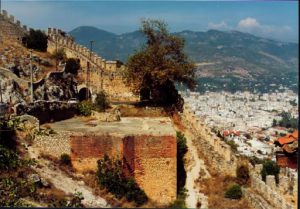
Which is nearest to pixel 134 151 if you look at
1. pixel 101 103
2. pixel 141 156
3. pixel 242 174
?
pixel 141 156

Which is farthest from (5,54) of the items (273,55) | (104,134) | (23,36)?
(273,55)

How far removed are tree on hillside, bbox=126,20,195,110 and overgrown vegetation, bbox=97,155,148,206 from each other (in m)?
4.30

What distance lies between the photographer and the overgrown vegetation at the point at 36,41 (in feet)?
73.8

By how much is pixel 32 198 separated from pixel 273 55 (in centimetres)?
4904

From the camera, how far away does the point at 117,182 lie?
1273cm

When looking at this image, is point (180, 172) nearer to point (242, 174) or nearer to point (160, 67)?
point (242, 174)

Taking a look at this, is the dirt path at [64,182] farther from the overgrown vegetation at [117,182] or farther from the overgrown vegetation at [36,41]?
the overgrown vegetation at [36,41]

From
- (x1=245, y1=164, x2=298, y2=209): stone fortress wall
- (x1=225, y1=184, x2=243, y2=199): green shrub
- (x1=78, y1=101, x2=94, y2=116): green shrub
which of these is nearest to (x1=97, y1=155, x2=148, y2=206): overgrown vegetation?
(x1=225, y1=184, x2=243, y2=199): green shrub

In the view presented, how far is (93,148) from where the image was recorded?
13.4 meters

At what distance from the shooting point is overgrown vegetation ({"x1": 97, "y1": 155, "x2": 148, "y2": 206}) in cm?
1270

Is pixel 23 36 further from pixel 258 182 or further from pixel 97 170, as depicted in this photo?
pixel 258 182

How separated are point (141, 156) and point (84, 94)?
799cm

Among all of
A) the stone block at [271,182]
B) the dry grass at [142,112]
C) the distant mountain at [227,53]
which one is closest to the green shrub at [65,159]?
the dry grass at [142,112]

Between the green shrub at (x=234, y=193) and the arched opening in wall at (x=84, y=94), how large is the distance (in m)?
8.28
